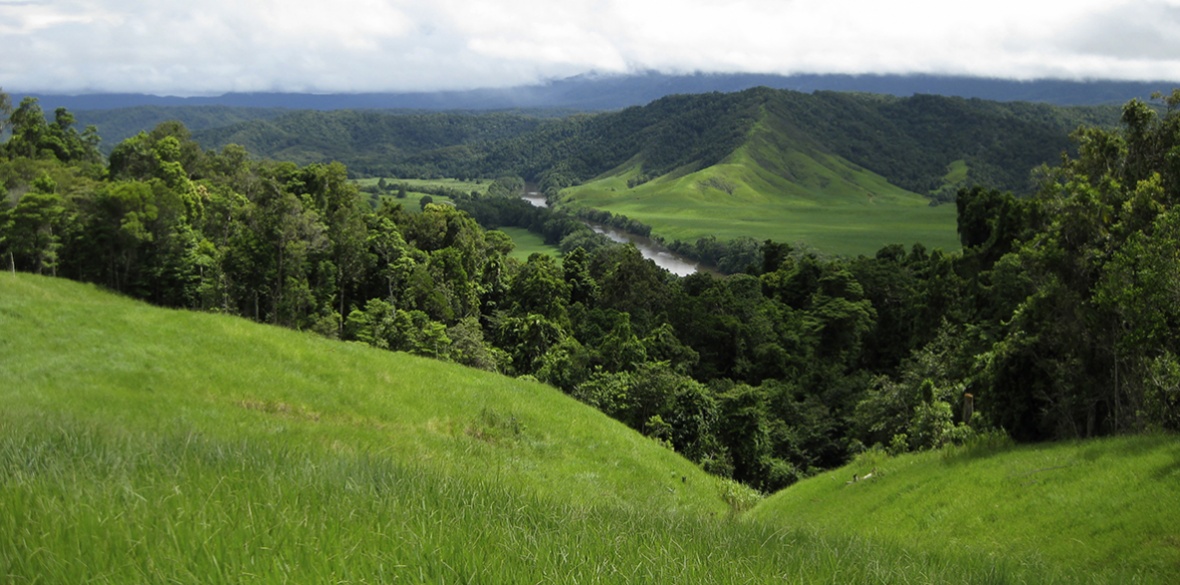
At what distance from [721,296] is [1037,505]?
194 feet

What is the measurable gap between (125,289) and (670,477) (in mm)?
48162

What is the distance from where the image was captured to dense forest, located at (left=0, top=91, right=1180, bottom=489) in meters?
18.7

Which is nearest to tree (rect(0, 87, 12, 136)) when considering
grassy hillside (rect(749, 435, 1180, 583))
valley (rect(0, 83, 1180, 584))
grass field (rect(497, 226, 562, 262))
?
valley (rect(0, 83, 1180, 584))

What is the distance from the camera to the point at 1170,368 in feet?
47.8

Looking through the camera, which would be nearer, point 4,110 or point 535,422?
point 535,422

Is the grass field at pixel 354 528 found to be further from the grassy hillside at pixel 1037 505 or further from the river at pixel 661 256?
the river at pixel 661 256

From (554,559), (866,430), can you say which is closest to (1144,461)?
(554,559)

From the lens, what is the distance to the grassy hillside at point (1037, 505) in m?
10.3

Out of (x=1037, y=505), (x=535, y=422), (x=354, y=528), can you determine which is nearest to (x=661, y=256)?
(x=535, y=422)

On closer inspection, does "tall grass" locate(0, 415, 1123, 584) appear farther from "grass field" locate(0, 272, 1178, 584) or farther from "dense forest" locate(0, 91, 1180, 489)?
"dense forest" locate(0, 91, 1180, 489)

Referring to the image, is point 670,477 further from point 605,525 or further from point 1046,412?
point 605,525

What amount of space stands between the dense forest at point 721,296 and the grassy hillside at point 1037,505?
2.30 metres

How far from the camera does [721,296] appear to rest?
72.1 m

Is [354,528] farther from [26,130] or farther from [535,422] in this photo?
[26,130]
